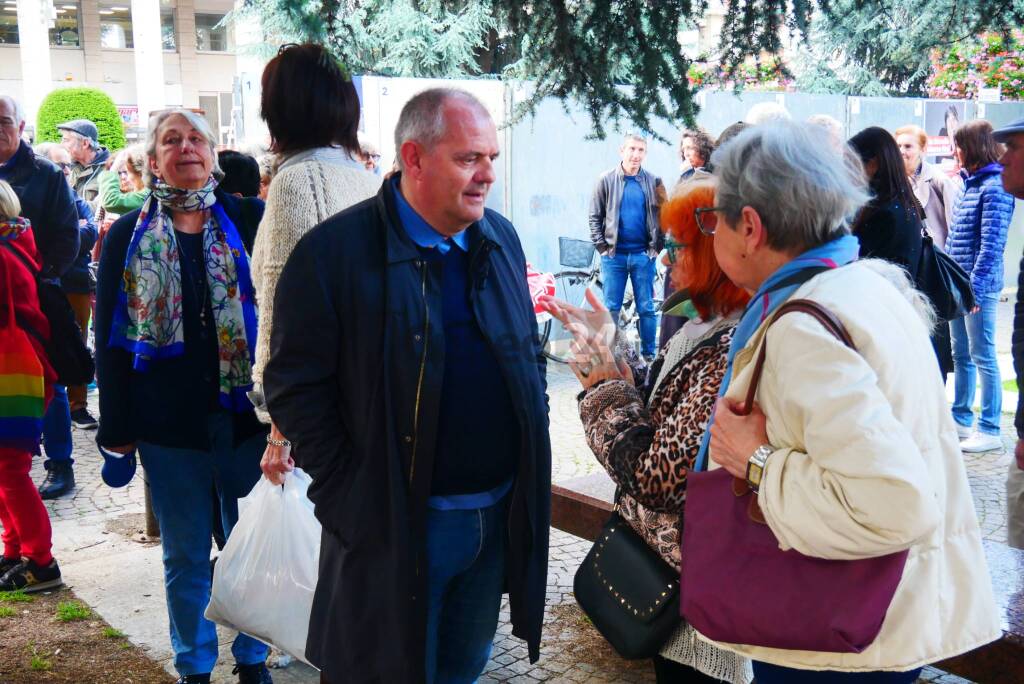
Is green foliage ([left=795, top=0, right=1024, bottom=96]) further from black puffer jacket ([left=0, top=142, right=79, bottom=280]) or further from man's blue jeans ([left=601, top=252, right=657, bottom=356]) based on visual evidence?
man's blue jeans ([left=601, top=252, right=657, bottom=356])

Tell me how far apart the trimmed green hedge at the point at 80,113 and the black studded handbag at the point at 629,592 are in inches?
889

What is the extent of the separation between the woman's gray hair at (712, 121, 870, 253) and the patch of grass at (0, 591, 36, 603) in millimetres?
4160

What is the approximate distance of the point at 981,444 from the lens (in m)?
6.98

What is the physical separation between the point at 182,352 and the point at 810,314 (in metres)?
2.33

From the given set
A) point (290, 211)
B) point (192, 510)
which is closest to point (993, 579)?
point (290, 211)

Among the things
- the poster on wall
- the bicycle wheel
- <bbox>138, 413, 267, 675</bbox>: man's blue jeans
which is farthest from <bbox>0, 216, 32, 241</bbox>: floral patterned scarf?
the poster on wall

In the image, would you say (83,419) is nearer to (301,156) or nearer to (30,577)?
(30,577)

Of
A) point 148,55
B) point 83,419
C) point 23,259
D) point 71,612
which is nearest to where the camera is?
point 71,612

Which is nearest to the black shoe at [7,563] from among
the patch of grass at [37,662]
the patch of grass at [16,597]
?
the patch of grass at [16,597]

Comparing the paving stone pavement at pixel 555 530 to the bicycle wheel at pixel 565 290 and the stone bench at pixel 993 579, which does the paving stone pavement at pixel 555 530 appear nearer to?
the stone bench at pixel 993 579

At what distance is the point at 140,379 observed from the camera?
342 cm

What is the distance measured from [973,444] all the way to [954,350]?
80 centimetres

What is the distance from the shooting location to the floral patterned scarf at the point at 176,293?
3.35 meters

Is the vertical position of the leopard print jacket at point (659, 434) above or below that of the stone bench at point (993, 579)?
above
